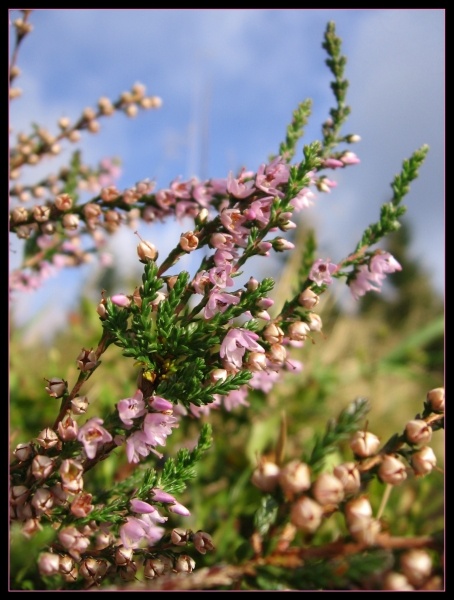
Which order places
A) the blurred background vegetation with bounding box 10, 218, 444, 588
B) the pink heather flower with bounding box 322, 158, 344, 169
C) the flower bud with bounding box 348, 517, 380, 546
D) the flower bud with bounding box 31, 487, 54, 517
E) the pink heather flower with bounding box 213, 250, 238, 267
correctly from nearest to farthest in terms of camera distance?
the flower bud with bounding box 348, 517, 380, 546 → the flower bud with bounding box 31, 487, 54, 517 → the pink heather flower with bounding box 213, 250, 238, 267 → the pink heather flower with bounding box 322, 158, 344, 169 → the blurred background vegetation with bounding box 10, 218, 444, 588

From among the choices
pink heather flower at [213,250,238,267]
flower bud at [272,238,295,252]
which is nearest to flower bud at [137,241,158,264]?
pink heather flower at [213,250,238,267]


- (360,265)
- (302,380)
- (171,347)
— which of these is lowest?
(171,347)

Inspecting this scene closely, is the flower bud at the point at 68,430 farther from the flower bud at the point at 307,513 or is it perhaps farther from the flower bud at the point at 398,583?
the flower bud at the point at 398,583

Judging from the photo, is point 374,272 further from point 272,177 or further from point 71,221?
point 71,221

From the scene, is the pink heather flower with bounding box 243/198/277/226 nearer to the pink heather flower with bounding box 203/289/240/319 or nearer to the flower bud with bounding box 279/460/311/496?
the pink heather flower with bounding box 203/289/240/319

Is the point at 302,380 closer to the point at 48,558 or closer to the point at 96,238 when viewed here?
the point at 96,238

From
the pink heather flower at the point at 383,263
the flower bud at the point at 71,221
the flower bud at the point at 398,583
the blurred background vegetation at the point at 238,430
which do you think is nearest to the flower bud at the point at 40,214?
the flower bud at the point at 71,221

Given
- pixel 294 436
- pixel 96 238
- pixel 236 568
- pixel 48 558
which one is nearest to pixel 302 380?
pixel 294 436
